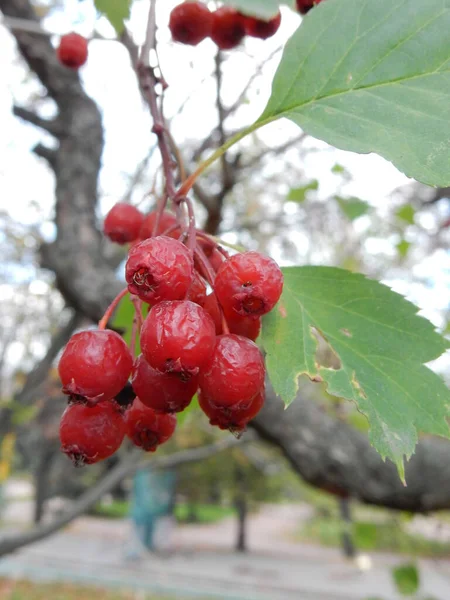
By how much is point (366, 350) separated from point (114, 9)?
52.2 inches

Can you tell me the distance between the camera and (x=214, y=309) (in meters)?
1.08

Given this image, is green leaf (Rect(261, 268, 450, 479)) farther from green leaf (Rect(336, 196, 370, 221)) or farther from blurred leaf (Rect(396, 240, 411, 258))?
blurred leaf (Rect(396, 240, 411, 258))

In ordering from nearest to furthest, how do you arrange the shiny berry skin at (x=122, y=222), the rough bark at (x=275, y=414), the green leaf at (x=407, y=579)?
the shiny berry skin at (x=122, y=222) < the rough bark at (x=275, y=414) < the green leaf at (x=407, y=579)

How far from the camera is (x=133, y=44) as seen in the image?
2.34 meters

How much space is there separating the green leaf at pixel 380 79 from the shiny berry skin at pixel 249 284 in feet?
0.94

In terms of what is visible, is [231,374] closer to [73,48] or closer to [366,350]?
[366,350]

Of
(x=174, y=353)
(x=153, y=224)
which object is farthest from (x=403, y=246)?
(x=174, y=353)

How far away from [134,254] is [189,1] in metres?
1.12

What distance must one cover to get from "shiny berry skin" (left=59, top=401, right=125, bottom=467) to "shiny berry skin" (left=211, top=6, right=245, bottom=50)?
126cm

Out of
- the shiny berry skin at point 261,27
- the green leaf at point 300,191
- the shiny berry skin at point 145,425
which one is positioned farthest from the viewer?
the green leaf at point 300,191

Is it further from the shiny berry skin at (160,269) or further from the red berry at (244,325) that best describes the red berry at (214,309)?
the shiny berry skin at (160,269)

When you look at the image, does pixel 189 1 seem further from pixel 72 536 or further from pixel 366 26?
pixel 72 536

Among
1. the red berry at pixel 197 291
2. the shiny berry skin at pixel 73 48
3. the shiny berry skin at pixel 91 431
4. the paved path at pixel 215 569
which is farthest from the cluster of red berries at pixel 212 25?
the paved path at pixel 215 569

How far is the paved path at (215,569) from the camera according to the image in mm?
12273
